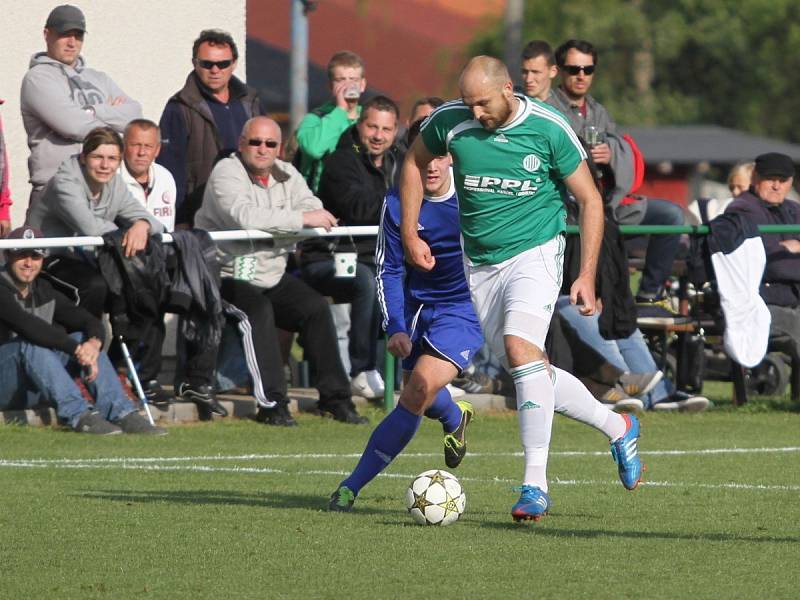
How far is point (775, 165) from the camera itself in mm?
14180

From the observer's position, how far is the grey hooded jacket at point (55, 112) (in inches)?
492

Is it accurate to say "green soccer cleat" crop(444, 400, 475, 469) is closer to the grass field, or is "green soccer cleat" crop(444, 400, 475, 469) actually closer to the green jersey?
the grass field

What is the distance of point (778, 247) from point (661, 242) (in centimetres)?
91

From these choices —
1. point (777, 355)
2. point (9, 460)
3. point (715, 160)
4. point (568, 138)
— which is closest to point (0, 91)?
point (9, 460)

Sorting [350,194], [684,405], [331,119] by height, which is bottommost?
[684,405]

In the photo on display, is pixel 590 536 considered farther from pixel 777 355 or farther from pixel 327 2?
pixel 327 2

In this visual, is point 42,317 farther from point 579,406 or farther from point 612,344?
point 579,406

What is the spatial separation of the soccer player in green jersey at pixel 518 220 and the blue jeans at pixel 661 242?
605 cm

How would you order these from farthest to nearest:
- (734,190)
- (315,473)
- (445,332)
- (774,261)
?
(734,190) → (774,261) → (315,473) → (445,332)

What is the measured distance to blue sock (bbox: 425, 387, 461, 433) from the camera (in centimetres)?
910

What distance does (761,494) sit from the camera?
927 centimetres

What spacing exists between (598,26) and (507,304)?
49476mm

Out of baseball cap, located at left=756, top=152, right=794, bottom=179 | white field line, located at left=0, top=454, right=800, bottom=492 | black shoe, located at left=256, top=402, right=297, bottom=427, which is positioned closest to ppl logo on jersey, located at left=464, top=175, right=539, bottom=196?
white field line, located at left=0, top=454, right=800, bottom=492

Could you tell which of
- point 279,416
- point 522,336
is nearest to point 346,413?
point 279,416
